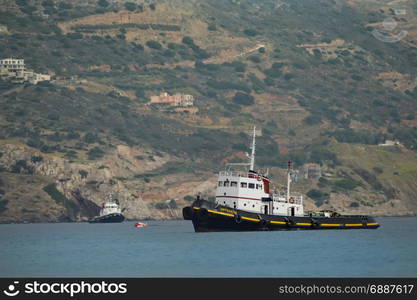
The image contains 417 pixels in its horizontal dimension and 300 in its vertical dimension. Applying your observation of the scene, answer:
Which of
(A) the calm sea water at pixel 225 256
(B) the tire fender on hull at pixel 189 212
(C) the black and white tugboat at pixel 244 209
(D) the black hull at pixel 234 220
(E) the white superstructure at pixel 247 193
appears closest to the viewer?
(A) the calm sea water at pixel 225 256

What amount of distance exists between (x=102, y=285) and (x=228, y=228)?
51.6m

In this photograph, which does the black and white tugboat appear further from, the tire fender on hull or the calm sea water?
the calm sea water

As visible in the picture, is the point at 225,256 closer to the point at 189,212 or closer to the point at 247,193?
the point at 189,212

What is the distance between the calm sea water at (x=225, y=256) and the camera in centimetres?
7925

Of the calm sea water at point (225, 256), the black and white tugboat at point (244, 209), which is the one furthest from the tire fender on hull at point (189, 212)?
the calm sea water at point (225, 256)

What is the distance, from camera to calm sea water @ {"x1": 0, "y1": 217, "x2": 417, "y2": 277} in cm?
7925

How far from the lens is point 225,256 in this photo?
89875mm

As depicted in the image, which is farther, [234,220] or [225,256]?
[234,220]

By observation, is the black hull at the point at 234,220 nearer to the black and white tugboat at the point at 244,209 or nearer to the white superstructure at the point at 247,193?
the black and white tugboat at the point at 244,209

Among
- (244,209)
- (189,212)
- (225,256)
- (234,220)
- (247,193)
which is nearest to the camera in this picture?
(225,256)

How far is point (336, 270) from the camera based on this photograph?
79.4 m

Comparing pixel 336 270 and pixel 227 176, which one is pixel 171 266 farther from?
pixel 227 176

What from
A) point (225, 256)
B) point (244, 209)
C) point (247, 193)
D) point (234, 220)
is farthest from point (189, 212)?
Answer: point (225, 256)

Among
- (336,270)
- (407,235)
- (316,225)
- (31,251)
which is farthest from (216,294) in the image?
(407,235)
